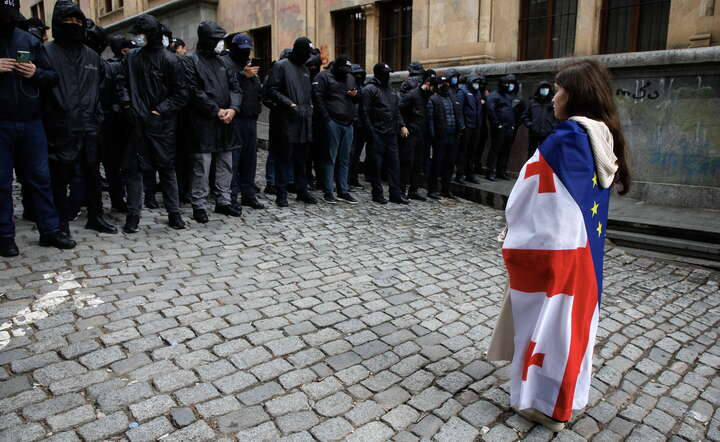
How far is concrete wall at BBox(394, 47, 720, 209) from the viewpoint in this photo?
8.56 metres

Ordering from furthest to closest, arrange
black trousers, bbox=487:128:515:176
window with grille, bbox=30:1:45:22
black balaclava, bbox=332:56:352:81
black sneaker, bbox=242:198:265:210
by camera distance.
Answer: window with grille, bbox=30:1:45:22 < black trousers, bbox=487:128:515:176 < black balaclava, bbox=332:56:352:81 < black sneaker, bbox=242:198:265:210

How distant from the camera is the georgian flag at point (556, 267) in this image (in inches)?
107

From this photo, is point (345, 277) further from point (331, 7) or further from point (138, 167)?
point (331, 7)

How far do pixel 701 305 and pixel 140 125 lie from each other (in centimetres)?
599

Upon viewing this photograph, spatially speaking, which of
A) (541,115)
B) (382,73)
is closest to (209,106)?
(382,73)

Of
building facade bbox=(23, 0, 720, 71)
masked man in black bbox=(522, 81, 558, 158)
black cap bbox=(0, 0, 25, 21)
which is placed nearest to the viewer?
black cap bbox=(0, 0, 25, 21)

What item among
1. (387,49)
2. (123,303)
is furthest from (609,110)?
(387,49)

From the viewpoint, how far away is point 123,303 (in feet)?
14.3

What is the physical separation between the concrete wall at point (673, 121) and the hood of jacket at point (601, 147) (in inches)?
261

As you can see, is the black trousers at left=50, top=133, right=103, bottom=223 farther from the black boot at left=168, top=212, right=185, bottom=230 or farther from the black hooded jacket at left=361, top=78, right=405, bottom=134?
the black hooded jacket at left=361, top=78, right=405, bottom=134

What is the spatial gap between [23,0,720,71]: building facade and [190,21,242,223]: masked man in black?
23.1ft

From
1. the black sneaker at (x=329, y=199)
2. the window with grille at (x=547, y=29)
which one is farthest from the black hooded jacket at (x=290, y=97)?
the window with grille at (x=547, y=29)

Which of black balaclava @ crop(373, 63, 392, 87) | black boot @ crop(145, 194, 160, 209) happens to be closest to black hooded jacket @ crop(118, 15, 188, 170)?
black boot @ crop(145, 194, 160, 209)

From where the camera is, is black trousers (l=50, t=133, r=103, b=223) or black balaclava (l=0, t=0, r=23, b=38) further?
black trousers (l=50, t=133, r=103, b=223)
